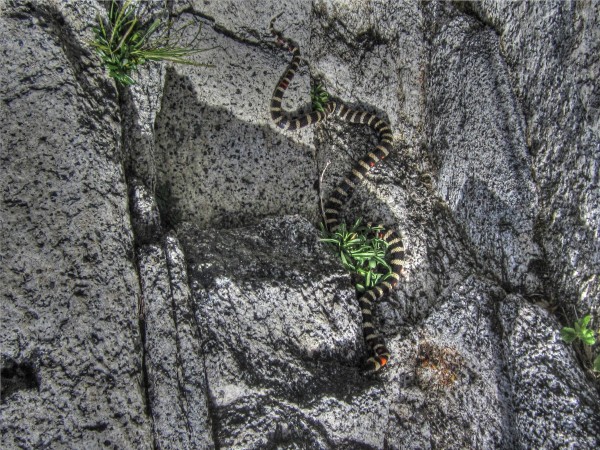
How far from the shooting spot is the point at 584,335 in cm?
406

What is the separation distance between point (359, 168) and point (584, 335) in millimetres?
3004

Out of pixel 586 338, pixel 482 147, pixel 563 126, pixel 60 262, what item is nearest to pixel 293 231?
pixel 60 262

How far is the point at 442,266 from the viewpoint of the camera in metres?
5.27

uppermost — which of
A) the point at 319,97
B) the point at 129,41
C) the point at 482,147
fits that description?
the point at 319,97

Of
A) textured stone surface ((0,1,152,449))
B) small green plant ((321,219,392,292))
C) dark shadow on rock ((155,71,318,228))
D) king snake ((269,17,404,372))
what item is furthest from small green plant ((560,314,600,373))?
textured stone surface ((0,1,152,449))

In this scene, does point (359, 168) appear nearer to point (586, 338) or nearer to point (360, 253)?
point (360, 253)

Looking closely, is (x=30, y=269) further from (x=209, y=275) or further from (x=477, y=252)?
(x=477, y=252)

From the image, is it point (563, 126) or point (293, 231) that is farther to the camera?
point (293, 231)

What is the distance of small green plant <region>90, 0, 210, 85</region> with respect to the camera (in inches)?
154

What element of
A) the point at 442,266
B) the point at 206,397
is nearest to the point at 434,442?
the point at 442,266

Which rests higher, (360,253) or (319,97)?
(319,97)

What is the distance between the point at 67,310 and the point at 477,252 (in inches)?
158

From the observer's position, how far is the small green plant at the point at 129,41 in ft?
12.8

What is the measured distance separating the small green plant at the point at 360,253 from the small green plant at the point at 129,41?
2434 millimetres
